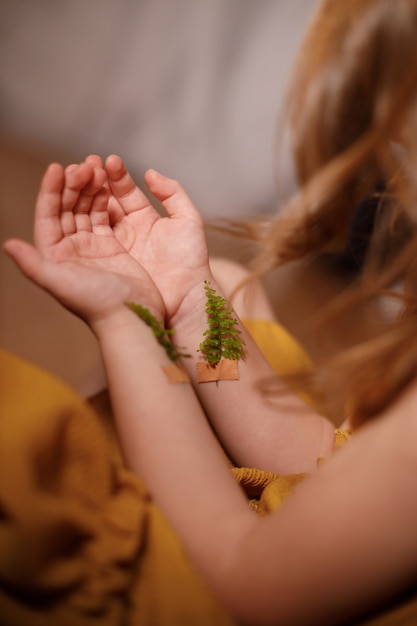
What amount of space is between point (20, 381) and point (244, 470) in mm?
276

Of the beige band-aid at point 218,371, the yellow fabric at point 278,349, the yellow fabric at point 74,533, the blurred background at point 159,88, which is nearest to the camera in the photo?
the yellow fabric at point 74,533

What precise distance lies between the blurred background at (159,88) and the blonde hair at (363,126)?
86cm

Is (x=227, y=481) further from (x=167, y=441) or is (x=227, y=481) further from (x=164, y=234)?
(x=164, y=234)

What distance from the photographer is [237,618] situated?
549mm

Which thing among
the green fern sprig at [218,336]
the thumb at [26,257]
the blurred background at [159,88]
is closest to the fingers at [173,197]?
the green fern sprig at [218,336]

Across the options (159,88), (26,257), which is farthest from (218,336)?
(159,88)

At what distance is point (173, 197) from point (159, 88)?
99cm

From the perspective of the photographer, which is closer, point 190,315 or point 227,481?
point 227,481

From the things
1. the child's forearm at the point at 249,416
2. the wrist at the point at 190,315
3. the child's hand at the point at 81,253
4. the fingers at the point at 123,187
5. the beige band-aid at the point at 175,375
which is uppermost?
the fingers at the point at 123,187

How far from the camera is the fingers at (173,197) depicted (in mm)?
797

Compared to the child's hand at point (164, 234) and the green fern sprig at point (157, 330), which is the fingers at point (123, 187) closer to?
the child's hand at point (164, 234)

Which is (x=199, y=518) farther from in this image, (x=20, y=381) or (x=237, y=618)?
(x=20, y=381)

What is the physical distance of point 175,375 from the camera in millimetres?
676

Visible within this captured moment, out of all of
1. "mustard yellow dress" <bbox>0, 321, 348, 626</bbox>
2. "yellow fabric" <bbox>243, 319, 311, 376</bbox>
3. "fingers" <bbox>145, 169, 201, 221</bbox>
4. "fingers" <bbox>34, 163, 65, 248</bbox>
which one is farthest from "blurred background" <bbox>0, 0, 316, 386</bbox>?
"mustard yellow dress" <bbox>0, 321, 348, 626</bbox>
